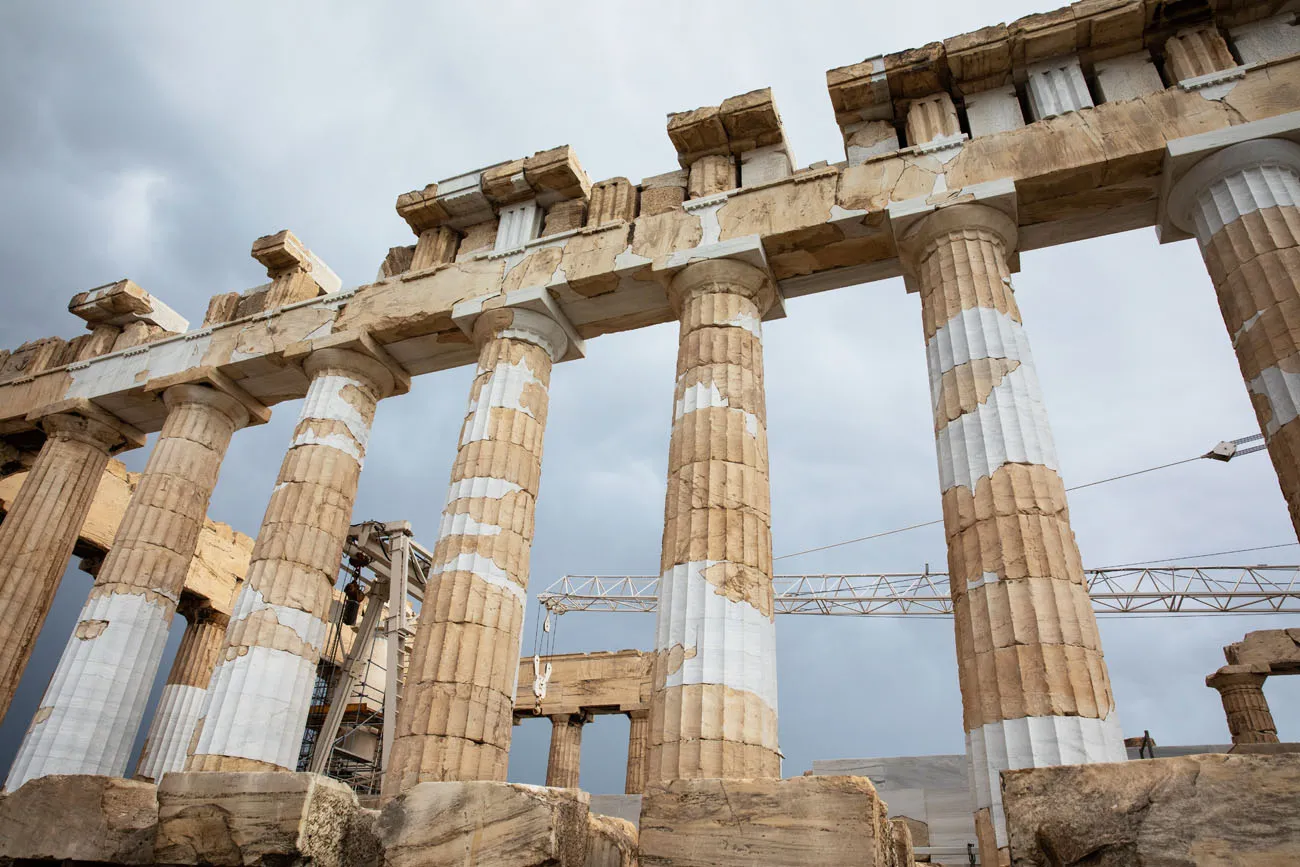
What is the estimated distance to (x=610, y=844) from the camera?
20.7 ft

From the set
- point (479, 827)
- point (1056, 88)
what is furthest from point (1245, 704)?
point (479, 827)

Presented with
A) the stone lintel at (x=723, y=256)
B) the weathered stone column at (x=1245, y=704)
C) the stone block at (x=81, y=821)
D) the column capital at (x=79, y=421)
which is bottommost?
the stone block at (x=81, y=821)

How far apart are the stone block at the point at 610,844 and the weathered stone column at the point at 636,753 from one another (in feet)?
62.4

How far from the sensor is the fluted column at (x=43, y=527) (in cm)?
1590

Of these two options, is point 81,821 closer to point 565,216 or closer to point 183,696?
point 565,216

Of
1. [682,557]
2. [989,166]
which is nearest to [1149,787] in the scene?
[682,557]

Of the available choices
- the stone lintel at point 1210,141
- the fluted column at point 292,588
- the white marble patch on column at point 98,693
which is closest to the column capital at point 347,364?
the fluted column at point 292,588

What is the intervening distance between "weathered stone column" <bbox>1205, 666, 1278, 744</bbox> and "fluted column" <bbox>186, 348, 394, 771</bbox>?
23.7 m

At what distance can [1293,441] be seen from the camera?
898 cm

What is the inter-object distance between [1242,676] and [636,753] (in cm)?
1758

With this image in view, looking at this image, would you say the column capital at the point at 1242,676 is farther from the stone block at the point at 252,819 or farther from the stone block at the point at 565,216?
the stone block at the point at 252,819

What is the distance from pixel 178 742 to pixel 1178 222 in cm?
1913

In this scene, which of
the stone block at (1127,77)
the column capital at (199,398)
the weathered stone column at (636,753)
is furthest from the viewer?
the weathered stone column at (636,753)

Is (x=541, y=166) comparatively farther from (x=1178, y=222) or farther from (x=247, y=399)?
(x=1178, y=222)
